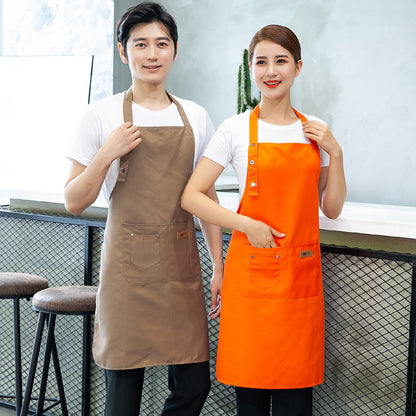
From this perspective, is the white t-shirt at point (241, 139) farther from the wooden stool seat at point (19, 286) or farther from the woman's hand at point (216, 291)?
the wooden stool seat at point (19, 286)

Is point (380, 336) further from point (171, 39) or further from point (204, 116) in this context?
point (171, 39)

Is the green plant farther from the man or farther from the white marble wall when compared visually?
the man

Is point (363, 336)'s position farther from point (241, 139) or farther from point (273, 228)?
point (241, 139)


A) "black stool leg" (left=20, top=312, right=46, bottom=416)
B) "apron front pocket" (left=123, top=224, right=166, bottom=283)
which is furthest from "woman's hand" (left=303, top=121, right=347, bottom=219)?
"black stool leg" (left=20, top=312, right=46, bottom=416)

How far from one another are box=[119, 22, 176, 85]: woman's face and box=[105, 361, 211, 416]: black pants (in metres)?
0.82

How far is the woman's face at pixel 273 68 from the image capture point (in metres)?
1.54

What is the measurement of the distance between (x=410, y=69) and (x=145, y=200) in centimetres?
293

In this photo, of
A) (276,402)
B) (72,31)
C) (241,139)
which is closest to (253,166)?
(241,139)

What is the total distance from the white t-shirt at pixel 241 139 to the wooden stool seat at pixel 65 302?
0.76m

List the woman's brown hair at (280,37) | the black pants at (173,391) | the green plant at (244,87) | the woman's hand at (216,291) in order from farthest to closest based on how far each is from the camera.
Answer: the green plant at (244,87) → the woman's hand at (216,291) → the black pants at (173,391) → the woman's brown hair at (280,37)

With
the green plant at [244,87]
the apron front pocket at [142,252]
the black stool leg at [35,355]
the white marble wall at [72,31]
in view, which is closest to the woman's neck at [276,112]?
the apron front pocket at [142,252]

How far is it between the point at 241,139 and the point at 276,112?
13 cm

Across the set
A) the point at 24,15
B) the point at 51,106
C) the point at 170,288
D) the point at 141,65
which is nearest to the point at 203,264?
the point at 170,288

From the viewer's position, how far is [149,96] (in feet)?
5.55
